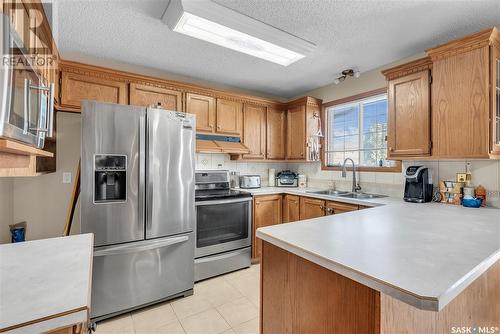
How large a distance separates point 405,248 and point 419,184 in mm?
→ 1623

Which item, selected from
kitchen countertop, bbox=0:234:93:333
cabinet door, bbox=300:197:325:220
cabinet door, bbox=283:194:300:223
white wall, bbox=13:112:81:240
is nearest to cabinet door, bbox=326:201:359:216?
cabinet door, bbox=300:197:325:220

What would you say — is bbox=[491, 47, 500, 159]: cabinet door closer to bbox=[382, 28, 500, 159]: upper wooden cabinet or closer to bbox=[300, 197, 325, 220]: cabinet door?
bbox=[382, 28, 500, 159]: upper wooden cabinet

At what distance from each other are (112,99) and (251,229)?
2161 millimetres

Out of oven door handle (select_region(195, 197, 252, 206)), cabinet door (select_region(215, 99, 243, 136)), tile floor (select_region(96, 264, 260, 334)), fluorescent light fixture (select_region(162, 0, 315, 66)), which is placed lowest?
tile floor (select_region(96, 264, 260, 334))

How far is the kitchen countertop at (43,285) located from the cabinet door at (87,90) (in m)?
1.64

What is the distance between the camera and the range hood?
2.97m

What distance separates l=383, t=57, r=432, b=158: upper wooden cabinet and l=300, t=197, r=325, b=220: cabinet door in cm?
90

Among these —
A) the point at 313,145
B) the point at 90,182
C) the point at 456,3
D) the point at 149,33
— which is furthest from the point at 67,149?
the point at 456,3

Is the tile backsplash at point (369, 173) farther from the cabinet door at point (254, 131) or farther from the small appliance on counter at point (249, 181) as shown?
the cabinet door at point (254, 131)

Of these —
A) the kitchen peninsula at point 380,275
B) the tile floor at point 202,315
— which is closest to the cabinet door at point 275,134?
the tile floor at point 202,315

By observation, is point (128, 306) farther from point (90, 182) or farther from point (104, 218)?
point (90, 182)

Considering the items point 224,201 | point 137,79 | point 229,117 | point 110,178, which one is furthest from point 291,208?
point 137,79

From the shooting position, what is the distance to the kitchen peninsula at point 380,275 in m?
0.76

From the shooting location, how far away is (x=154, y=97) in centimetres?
275
